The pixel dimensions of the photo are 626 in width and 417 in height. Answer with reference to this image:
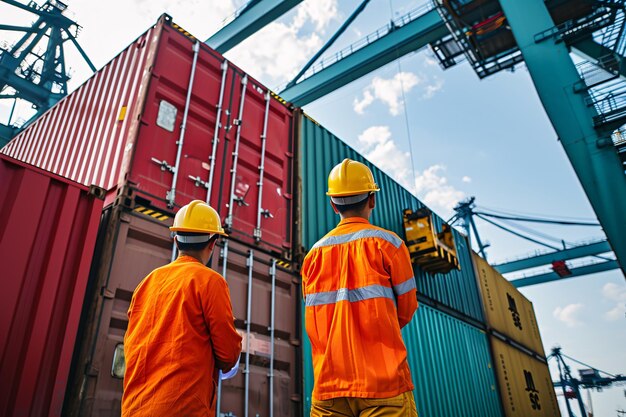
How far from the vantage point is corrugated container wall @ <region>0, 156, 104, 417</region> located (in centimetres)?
317

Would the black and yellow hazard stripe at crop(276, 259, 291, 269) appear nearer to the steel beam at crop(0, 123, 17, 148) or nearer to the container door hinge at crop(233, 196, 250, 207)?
the container door hinge at crop(233, 196, 250, 207)

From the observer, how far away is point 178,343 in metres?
1.97

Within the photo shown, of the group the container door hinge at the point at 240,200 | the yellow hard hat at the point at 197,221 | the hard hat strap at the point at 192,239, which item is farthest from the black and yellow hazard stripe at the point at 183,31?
the hard hat strap at the point at 192,239

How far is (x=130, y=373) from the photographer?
6.54 ft

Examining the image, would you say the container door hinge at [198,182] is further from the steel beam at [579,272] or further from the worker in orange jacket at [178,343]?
the steel beam at [579,272]

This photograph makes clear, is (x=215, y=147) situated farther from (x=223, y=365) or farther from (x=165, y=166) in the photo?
(x=223, y=365)

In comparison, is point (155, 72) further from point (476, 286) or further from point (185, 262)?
point (476, 286)

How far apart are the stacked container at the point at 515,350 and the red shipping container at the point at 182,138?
8.13m

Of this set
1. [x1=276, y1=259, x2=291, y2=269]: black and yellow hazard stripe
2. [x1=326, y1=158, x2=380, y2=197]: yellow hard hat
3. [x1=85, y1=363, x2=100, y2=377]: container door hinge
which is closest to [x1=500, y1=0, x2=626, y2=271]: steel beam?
[x1=276, y1=259, x2=291, y2=269]: black and yellow hazard stripe

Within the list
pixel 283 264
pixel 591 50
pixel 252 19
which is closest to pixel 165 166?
pixel 283 264

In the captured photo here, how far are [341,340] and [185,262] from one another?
3.18 ft

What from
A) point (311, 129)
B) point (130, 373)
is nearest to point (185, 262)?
point (130, 373)

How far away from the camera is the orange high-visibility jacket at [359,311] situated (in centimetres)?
174

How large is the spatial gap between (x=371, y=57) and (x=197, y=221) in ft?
32.9
